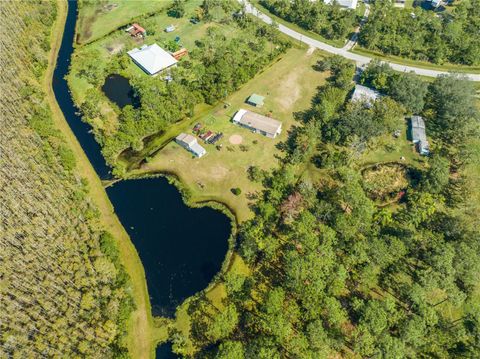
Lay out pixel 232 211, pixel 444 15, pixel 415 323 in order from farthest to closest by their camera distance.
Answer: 1. pixel 444 15
2. pixel 232 211
3. pixel 415 323

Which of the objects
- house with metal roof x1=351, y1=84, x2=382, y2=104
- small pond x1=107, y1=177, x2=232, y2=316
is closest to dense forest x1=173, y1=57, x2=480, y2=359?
house with metal roof x1=351, y1=84, x2=382, y2=104

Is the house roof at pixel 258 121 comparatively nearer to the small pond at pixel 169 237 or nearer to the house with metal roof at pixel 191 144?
the house with metal roof at pixel 191 144

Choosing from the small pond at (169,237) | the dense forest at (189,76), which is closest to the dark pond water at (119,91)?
the dense forest at (189,76)

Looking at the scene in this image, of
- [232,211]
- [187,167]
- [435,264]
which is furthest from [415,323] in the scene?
[187,167]

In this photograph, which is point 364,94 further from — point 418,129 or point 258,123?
point 258,123

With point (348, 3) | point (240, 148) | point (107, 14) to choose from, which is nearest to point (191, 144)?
point (240, 148)

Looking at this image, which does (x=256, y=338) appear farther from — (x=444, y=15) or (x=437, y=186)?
(x=444, y=15)
